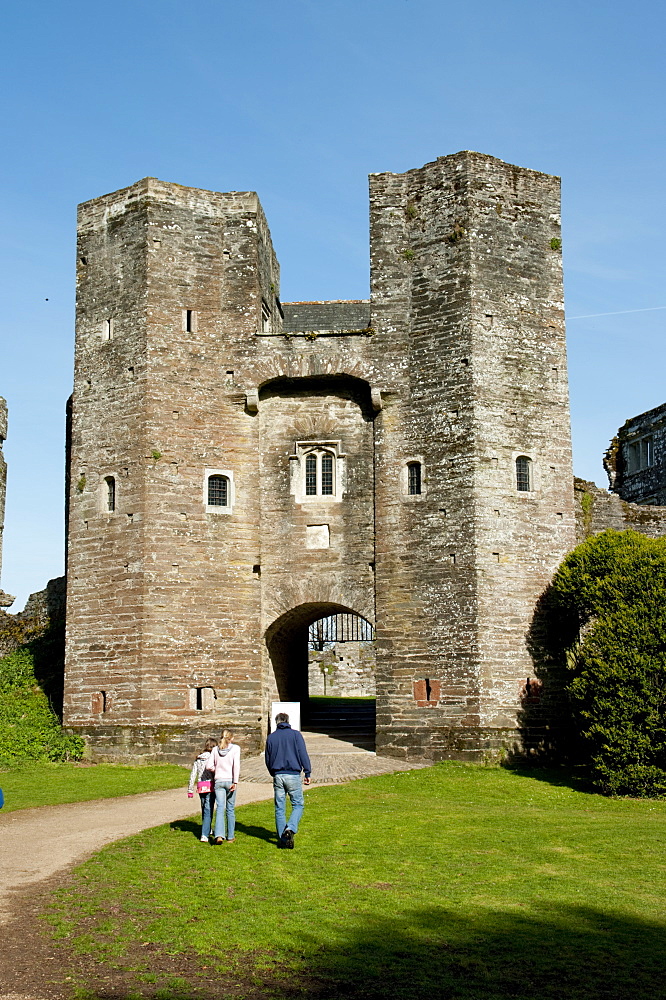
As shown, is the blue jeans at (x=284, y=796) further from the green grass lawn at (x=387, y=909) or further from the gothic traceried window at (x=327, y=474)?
the gothic traceried window at (x=327, y=474)

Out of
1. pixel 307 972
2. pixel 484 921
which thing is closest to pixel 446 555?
pixel 484 921

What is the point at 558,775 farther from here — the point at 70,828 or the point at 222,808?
the point at 70,828

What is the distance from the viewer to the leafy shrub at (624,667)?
1838cm

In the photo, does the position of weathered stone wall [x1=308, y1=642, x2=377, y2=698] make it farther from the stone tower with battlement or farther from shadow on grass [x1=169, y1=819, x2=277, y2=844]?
shadow on grass [x1=169, y1=819, x2=277, y2=844]

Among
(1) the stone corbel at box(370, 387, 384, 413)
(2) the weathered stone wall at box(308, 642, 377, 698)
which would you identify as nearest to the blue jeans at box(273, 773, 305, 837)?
(1) the stone corbel at box(370, 387, 384, 413)

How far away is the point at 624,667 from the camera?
18.5 m

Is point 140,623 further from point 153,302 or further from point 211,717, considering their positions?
point 153,302

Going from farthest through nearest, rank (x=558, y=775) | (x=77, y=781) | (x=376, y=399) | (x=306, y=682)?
1. (x=306, y=682)
2. (x=376, y=399)
3. (x=558, y=775)
4. (x=77, y=781)

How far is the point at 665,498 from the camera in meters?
32.7

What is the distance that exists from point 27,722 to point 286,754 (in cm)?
1176

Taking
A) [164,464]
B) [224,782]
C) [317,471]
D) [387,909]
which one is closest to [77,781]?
[164,464]

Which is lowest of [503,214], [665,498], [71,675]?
[71,675]

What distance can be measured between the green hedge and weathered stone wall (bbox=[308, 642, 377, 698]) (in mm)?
16611

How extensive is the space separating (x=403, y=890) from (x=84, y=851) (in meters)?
4.25
